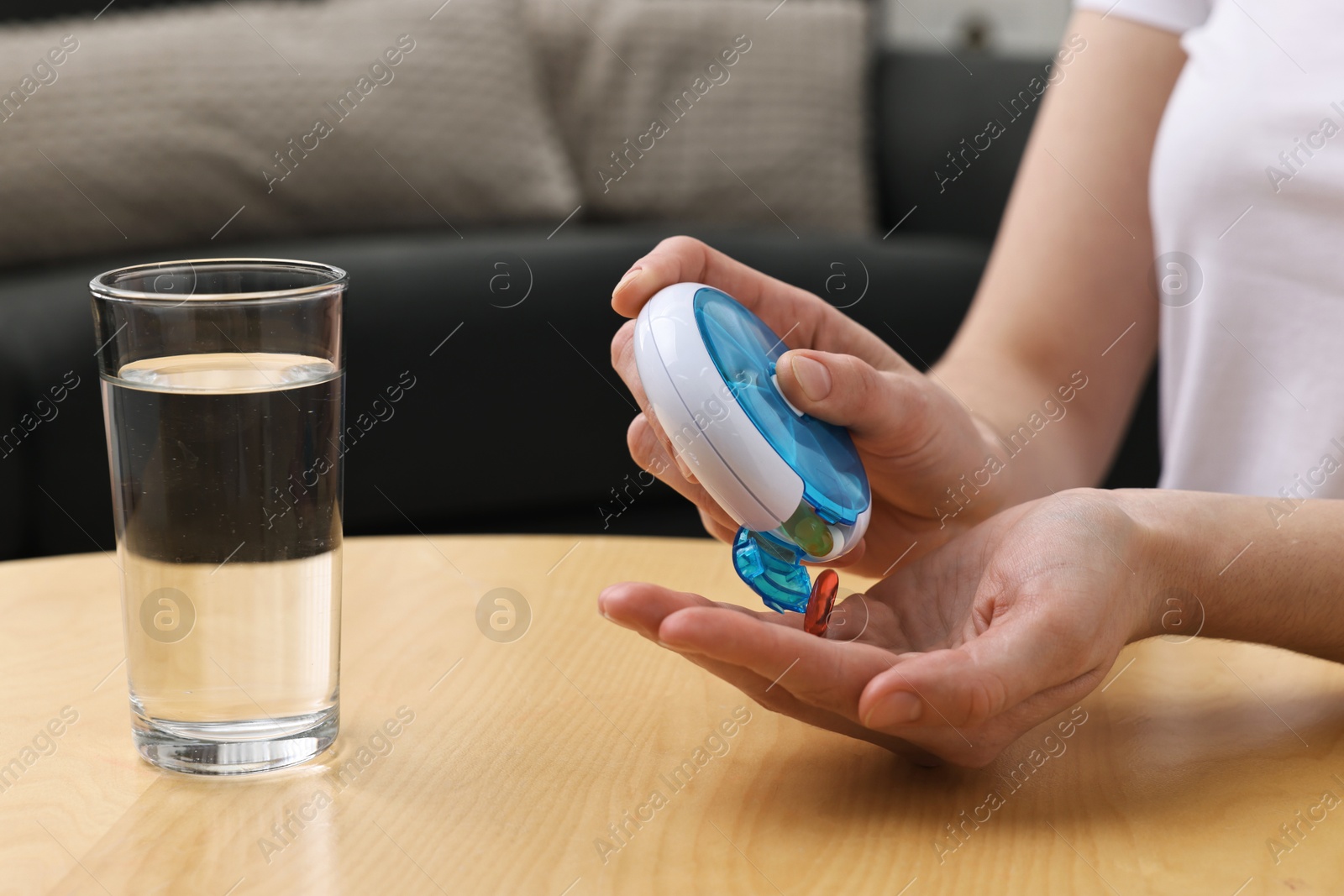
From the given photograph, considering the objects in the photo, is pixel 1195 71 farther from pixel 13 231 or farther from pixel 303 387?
pixel 13 231

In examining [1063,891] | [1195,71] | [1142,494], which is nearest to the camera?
[1063,891]

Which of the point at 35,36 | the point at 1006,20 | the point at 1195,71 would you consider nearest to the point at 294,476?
the point at 1195,71

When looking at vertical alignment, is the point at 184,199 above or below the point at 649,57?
below

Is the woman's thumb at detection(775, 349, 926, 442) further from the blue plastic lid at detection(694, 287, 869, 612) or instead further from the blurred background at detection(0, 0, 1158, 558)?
the blurred background at detection(0, 0, 1158, 558)

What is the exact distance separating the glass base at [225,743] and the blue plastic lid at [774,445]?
0.22 m

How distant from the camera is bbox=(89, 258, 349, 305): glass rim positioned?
48cm

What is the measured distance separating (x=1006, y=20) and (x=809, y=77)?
1.18 meters

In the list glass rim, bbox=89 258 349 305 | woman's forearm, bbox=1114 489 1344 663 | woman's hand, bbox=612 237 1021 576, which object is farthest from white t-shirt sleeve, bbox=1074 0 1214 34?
glass rim, bbox=89 258 349 305

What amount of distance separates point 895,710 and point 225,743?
0.88 feet

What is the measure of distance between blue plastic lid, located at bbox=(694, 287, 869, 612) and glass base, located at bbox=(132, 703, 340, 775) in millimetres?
223

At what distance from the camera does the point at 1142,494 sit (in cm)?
61

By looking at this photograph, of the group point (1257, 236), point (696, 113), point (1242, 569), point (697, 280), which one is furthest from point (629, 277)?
point (696, 113)

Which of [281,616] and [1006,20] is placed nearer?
[281,616]

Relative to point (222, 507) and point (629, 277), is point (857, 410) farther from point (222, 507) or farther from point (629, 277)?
point (222, 507)
